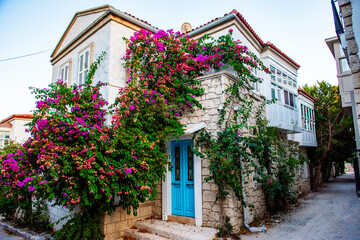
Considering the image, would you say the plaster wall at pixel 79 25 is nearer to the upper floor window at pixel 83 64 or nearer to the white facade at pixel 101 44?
the white facade at pixel 101 44

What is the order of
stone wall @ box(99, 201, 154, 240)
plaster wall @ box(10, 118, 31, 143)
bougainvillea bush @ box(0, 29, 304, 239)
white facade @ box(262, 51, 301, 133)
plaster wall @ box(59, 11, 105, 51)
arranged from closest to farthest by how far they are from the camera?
bougainvillea bush @ box(0, 29, 304, 239) → stone wall @ box(99, 201, 154, 240) → plaster wall @ box(59, 11, 105, 51) → white facade @ box(262, 51, 301, 133) → plaster wall @ box(10, 118, 31, 143)

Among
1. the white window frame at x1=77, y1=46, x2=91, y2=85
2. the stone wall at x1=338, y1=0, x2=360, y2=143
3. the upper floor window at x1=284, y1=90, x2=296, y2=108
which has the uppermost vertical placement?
the white window frame at x1=77, y1=46, x2=91, y2=85

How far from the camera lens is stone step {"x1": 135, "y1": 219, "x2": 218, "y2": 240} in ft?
18.6

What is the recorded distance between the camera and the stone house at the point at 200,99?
6.58 metres

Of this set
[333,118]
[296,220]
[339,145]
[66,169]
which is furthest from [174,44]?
[339,145]

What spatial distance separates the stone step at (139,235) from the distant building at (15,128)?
17083mm

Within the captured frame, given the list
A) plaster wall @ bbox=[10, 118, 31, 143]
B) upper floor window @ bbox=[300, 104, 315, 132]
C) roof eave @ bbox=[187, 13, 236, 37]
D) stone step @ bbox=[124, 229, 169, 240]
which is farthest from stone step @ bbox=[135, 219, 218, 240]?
plaster wall @ bbox=[10, 118, 31, 143]

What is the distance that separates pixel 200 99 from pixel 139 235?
4.26 meters

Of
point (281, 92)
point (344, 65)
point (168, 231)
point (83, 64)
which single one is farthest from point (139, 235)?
point (344, 65)

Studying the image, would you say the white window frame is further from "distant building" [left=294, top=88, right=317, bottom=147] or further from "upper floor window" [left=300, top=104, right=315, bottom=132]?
"upper floor window" [left=300, top=104, right=315, bottom=132]

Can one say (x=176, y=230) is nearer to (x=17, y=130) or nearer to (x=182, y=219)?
(x=182, y=219)

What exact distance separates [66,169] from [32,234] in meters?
4.48

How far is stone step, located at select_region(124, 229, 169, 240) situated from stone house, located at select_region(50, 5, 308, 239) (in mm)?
247

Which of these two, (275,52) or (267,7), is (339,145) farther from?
(267,7)
